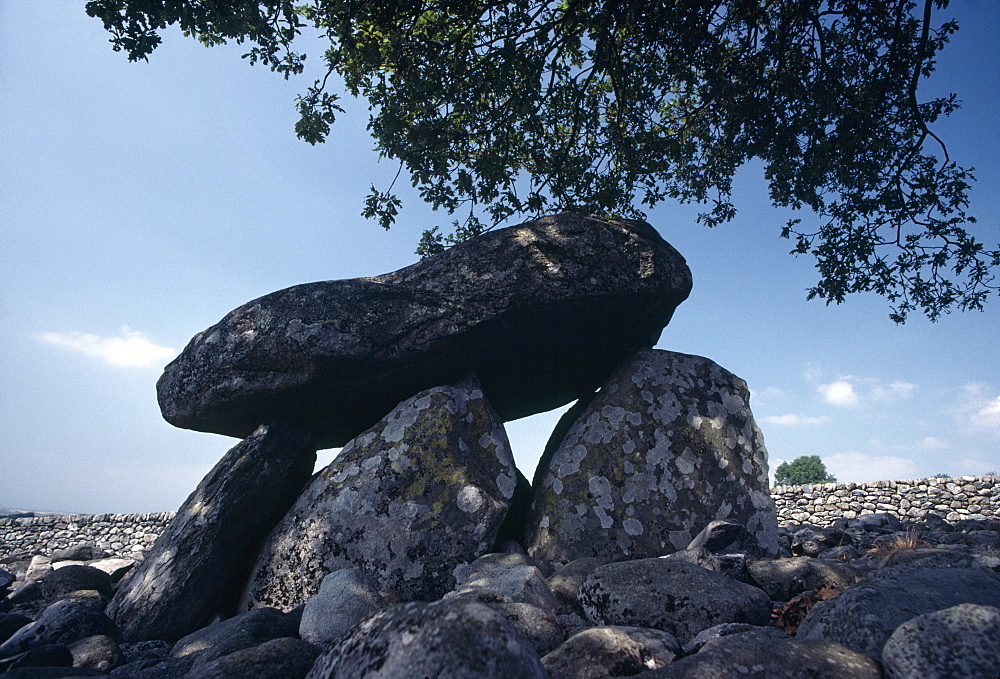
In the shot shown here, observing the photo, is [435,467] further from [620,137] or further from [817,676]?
[620,137]

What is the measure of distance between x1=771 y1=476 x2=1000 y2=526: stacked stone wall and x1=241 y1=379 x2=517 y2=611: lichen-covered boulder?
10.4 meters

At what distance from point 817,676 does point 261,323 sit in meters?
7.38

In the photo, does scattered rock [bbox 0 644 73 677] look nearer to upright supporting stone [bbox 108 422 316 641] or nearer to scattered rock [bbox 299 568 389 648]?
upright supporting stone [bbox 108 422 316 641]

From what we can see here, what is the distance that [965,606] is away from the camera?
270cm

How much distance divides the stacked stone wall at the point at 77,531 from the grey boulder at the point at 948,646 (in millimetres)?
19101

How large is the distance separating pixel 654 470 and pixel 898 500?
36.2 ft

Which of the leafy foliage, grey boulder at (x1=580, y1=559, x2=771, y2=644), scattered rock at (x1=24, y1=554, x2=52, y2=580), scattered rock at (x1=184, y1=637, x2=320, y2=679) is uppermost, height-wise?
the leafy foliage

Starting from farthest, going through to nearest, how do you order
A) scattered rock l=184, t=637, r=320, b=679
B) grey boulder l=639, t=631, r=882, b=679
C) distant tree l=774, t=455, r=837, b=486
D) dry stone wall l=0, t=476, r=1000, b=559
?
distant tree l=774, t=455, r=837, b=486
dry stone wall l=0, t=476, r=1000, b=559
scattered rock l=184, t=637, r=320, b=679
grey boulder l=639, t=631, r=882, b=679

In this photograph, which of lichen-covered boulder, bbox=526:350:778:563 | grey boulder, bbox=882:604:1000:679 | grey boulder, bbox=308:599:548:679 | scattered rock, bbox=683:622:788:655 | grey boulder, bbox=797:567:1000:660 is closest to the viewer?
grey boulder, bbox=308:599:548:679

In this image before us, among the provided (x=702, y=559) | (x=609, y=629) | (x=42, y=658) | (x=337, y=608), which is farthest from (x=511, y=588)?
(x=42, y=658)

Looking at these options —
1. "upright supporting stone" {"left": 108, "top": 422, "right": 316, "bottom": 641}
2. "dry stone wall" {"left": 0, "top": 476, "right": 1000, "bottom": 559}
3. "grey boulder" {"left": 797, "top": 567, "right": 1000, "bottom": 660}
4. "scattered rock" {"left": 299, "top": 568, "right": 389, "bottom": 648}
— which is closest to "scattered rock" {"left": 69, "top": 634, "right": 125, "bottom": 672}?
"upright supporting stone" {"left": 108, "top": 422, "right": 316, "bottom": 641}

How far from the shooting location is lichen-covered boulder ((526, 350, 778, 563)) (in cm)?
743

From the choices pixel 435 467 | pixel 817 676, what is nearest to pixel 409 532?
pixel 435 467

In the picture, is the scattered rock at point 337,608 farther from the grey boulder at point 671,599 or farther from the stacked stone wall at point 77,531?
the stacked stone wall at point 77,531
